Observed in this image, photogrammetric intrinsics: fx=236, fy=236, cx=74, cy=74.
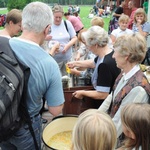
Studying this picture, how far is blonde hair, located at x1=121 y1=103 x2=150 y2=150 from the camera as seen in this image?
1562 millimetres

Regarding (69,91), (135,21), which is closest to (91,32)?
(69,91)

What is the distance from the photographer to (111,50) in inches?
91.4

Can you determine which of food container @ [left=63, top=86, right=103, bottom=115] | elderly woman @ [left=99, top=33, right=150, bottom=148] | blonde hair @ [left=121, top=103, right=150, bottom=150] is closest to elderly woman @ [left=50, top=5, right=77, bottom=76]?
food container @ [left=63, top=86, right=103, bottom=115]

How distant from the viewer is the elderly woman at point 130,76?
69.3 inches

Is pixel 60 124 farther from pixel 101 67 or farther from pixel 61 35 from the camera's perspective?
pixel 61 35

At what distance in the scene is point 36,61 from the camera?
157 centimetres

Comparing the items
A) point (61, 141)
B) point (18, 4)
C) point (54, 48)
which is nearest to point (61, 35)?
point (54, 48)

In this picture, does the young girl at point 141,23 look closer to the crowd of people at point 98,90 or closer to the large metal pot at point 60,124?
the crowd of people at point 98,90

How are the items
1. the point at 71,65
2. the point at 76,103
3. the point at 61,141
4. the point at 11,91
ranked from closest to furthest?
the point at 11,91 < the point at 61,141 < the point at 76,103 < the point at 71,65

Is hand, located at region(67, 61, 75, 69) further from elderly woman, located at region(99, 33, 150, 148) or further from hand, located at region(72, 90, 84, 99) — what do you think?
elderly woman, located at region(99, 33, 150, 148)

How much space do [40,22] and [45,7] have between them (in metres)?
0.12

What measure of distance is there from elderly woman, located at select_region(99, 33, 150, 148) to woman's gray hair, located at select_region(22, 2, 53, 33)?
644 millimetres

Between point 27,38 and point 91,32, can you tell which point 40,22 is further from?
point 91,32

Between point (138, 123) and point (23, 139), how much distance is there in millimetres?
830
